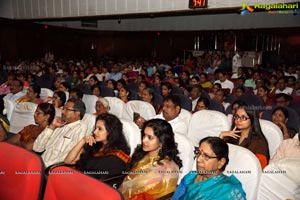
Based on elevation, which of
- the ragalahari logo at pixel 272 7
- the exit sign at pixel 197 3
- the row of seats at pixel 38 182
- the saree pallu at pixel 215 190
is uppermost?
the exit sign at pixel 197 3

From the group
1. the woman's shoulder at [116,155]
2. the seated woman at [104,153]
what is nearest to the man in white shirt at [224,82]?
the seated woman at [104,153]

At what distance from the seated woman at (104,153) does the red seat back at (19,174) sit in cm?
53

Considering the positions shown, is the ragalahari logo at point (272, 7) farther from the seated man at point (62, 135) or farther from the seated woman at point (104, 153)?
the seated woman at point (104, 153)

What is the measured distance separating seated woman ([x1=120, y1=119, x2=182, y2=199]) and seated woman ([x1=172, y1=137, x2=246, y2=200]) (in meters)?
0.12

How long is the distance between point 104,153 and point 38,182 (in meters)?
0.71

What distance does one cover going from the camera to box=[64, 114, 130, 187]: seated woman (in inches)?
85.8

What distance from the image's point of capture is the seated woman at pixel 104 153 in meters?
2.18

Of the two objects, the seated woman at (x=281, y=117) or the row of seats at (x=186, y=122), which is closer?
the row of seats at (x=186, y=122)

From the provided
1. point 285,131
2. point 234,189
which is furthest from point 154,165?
point 285,131

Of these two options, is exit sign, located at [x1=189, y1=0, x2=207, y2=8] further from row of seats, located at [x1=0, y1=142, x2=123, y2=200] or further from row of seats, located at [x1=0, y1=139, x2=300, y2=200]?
row of seats, located at [x1=0, y1=142, x2=123, y2=200]

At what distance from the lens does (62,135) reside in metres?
2.84

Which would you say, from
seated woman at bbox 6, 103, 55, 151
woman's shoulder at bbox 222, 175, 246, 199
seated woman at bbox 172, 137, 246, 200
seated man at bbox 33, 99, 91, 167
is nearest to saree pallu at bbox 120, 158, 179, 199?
seated woman at bbox 172, 137, 246, 200

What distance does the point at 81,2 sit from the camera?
25.4 ft

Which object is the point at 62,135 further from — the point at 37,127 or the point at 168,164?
the point at 168,164
